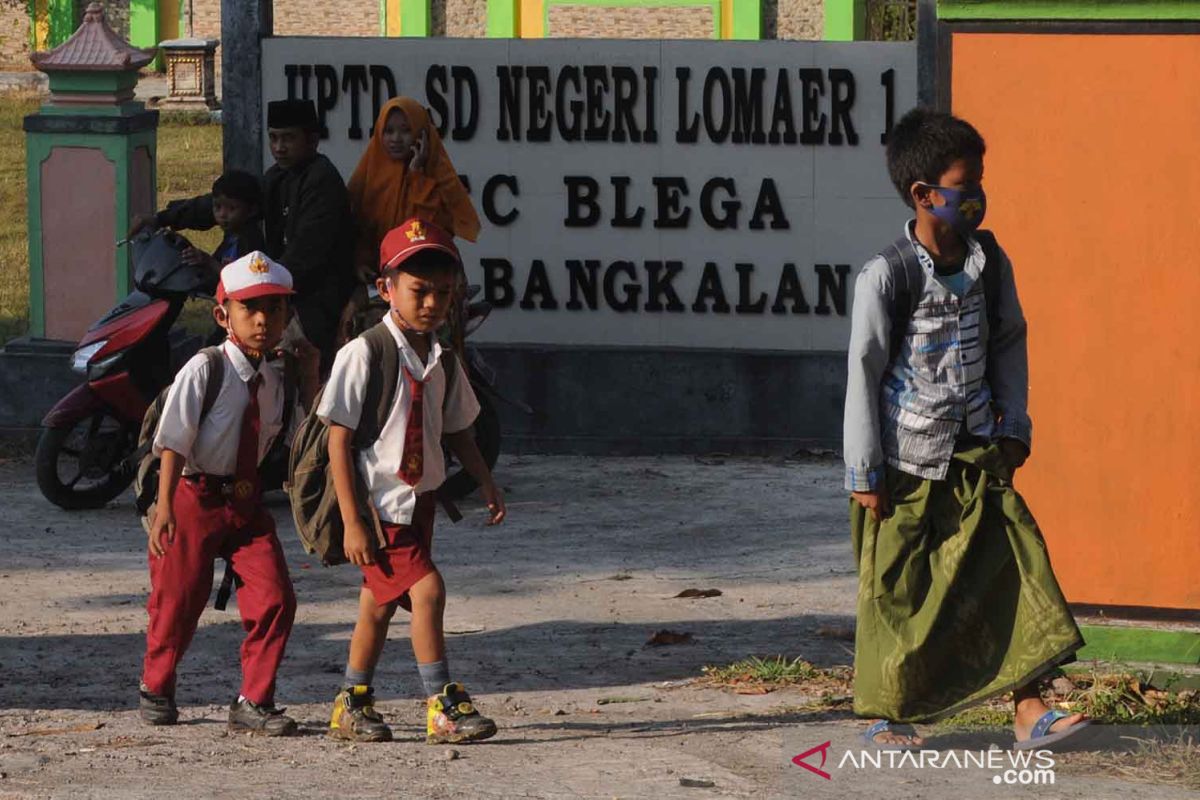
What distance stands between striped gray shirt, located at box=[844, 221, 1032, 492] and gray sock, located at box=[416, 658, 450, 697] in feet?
4.10

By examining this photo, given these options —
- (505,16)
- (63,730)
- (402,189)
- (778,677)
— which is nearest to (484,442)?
(402,189)

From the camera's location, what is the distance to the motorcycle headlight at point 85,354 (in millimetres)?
9945

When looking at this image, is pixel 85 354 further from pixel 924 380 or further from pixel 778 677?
pixel 924 380

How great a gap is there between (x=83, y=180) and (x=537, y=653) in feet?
16.3

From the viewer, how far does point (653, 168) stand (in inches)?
454

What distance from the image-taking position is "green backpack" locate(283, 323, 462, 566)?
20.9 ft

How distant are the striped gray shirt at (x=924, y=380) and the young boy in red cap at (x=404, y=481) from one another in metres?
1.10

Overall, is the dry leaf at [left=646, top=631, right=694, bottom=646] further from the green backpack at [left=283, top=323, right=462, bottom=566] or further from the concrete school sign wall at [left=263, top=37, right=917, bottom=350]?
the concrete school sign wall at [left=263, top=37, right=917, bottom=350]

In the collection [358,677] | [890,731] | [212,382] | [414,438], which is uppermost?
[212,382]

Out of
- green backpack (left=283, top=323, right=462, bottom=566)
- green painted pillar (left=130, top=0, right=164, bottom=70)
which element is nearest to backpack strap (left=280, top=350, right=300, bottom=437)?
green backpack (left=283, top=323, right=462, bottom=566)

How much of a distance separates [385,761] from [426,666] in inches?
12.3

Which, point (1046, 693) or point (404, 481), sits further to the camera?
point (1046, 693)

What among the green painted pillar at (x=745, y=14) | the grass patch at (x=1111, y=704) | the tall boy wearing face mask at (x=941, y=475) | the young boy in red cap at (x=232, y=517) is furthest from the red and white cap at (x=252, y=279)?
the green painted pillar at (x=745, y=14)

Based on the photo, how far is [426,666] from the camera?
638 centimetres
